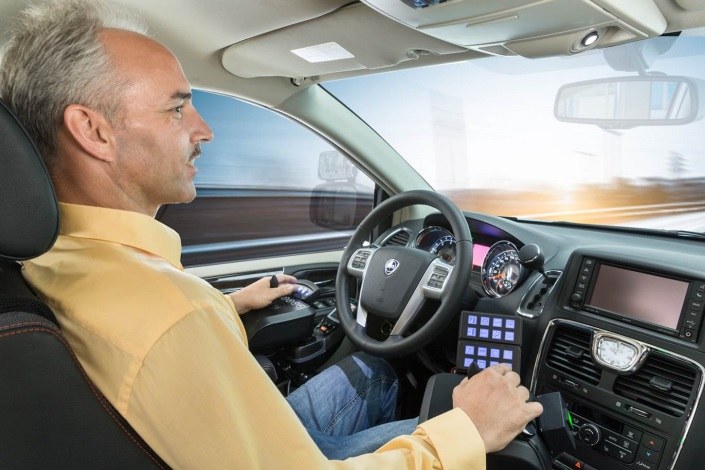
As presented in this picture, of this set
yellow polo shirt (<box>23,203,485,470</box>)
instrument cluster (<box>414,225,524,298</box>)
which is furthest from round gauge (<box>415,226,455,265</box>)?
yellow polo shirt (<box>23,203,485,470</box>)

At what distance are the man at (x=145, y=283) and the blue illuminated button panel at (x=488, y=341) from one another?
23 centimetres

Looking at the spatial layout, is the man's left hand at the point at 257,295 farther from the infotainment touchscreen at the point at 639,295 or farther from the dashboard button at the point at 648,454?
the dashboard button at the point at 648,454

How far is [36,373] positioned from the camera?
738 millimetres

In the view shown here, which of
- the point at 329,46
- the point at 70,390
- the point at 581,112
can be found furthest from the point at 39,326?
the point at 581,112

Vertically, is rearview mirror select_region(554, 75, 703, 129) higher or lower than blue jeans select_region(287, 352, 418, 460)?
higher

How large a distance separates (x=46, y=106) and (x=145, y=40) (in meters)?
0.24

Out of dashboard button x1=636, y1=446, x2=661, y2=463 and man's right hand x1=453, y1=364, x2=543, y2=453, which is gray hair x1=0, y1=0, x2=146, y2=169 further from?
dashboard button x1=636, y1=446, x2=661, y2=463

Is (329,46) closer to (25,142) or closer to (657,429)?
(25,142)

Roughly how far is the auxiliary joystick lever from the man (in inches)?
24.4

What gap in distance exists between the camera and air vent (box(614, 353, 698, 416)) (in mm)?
1420

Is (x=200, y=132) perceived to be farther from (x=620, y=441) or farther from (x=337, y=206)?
(x=337, y=206)

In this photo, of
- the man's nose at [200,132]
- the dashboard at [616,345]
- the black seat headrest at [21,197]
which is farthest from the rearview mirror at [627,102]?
the black seat headrest at [21,197]

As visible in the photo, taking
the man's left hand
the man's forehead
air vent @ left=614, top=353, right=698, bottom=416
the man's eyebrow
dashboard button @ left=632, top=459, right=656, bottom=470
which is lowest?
dashboard button @ left=632, top=459, right=656, bottom=470

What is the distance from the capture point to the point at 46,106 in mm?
1019
